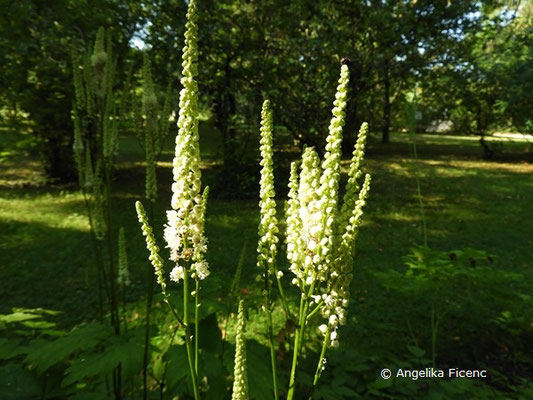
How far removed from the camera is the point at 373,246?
783cm

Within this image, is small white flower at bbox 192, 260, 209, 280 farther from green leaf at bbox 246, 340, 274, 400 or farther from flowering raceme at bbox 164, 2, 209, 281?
green leaf at bbox 246, 340, 274, 400

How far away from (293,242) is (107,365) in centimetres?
129

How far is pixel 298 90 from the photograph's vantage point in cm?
1128

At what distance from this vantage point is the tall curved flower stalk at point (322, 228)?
1236 mm

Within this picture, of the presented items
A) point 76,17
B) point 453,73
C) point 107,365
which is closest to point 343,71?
point 107,365

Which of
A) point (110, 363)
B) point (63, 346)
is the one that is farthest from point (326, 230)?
point (63, 346)

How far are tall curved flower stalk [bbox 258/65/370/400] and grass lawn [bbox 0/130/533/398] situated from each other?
59.6 inches

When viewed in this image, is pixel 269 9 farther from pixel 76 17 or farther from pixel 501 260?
pixel 501 260

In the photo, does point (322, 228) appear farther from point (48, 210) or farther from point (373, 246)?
point (48, 210)

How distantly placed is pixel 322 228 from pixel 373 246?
7001mm

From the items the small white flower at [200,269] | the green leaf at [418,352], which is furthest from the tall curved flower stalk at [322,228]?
the green leaf at [418,352]

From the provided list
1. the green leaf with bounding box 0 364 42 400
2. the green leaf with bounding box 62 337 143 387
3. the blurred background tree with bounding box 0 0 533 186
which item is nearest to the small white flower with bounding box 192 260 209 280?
the green leaf with bounding box 62 337 143 387

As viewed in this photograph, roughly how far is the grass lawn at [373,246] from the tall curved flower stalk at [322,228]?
151 cm

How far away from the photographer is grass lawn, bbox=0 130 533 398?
445 centimetres
